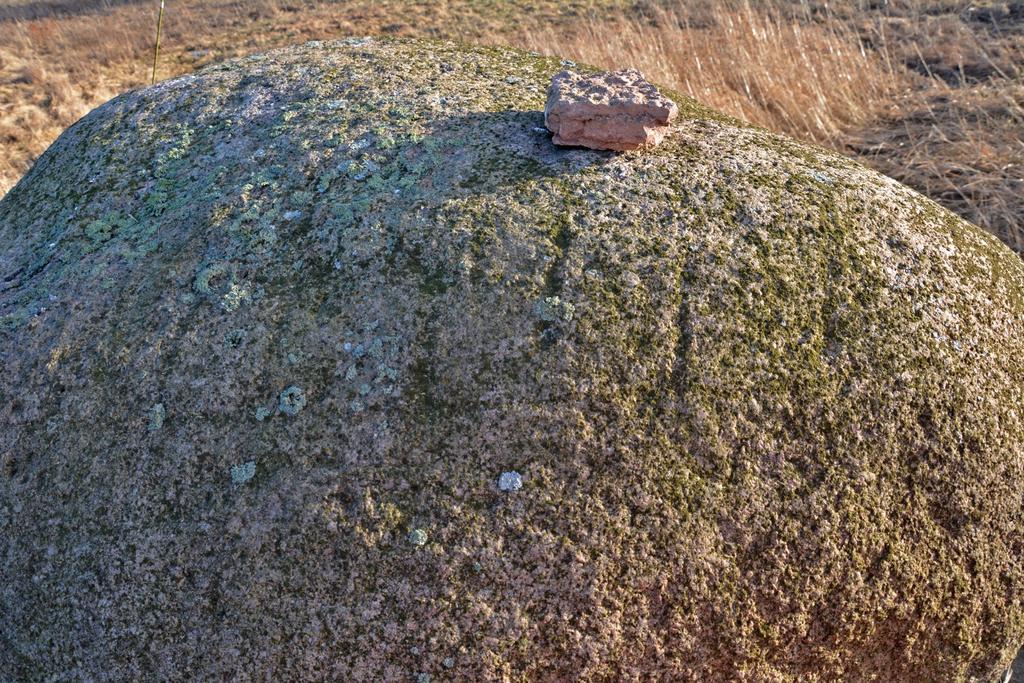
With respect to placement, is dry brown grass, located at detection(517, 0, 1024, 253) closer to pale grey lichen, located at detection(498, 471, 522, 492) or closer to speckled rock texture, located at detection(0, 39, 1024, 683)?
speckled rock texture, located at detection(0, 39, 1024, 683)

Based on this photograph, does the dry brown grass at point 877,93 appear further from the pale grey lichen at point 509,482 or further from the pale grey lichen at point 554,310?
the pale grey lichen at point 509,482

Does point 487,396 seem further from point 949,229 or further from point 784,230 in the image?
point 949,229

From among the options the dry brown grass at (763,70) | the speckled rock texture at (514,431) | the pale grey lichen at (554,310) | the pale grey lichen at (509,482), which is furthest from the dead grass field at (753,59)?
the pale grey lichen at (509,482)

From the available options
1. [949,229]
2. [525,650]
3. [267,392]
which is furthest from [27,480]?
[949,229]

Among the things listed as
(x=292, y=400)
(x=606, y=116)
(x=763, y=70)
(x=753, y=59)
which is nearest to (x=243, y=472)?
→ (x=292, y=400)

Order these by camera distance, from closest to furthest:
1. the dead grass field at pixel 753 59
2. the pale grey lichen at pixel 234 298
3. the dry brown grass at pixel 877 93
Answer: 1. the pale grey lichen at pixel 234 298
2. the dry brown grass at pixel 877 93
3. the dead grass field at pixel 753 59
